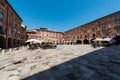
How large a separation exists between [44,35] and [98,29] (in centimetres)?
3209

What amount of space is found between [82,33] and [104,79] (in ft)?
135

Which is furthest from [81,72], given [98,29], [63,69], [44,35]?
[44,35]

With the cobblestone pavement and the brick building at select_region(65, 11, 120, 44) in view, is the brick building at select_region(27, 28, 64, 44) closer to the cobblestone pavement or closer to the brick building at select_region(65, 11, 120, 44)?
the brick building at select_region(65, 11, 120, 44)

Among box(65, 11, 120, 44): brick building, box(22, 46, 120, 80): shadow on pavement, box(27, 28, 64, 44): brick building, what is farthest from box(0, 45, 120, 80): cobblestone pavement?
box(27, 28, 64, 44): brick building

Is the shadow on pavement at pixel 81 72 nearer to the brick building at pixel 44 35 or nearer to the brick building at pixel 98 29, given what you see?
the brick building at pixel 98 29

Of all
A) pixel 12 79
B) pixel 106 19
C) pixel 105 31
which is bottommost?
pixel 12 79

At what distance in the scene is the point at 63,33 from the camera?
6316 centimetres

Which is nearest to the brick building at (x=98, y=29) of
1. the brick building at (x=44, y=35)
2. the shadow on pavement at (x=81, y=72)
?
the brick building at (x=44, y=35)

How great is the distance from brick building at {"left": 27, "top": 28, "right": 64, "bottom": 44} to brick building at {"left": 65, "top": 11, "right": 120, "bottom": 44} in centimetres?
1240

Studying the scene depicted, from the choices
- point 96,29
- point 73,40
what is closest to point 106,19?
point 96,29

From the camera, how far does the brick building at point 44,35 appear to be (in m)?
51.3

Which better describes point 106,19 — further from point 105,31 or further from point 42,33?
point 42,33

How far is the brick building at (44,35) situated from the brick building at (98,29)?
40.7ft

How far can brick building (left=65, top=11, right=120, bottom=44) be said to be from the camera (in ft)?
93.0
